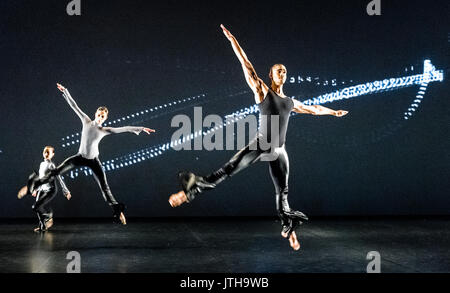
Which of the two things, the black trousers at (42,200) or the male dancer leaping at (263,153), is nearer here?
the male dancer leaping at (263,153)

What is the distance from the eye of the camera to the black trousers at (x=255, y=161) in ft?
14.7

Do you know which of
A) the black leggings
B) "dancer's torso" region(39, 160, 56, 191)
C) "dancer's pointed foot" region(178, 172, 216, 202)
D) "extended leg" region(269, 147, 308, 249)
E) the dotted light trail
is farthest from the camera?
the dotted light trail

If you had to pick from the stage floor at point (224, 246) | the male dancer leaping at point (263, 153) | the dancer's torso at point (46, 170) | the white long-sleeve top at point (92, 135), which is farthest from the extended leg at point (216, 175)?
the dancer's torso at point (46, 170)

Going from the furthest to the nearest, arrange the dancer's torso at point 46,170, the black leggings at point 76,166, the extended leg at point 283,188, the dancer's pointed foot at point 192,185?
the dancer's torso at point 46,170 < the black leggings at point 76,166 < the extended leg at point 283,188 < the dancer's pointed foot at point 192,185

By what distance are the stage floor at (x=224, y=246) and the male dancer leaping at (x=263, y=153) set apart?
1.84 ft

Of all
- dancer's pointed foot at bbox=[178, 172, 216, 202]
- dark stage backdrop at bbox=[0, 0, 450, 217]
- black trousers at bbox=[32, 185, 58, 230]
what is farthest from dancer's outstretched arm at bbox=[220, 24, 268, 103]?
dark stage backdrop at bbox=[0, 0, 450, 217]

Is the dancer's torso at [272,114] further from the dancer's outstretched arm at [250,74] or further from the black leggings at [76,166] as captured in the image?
the black leggings at [76,166]

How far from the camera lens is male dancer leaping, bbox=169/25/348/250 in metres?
4.45

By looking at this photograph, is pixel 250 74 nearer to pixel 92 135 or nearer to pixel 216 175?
pixel 216 175

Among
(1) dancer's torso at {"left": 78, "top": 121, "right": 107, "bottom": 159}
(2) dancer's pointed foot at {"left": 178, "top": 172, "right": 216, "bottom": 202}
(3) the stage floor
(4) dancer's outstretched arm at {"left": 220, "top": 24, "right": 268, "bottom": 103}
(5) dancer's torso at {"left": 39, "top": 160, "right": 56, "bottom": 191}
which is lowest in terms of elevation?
(3) the stage floor

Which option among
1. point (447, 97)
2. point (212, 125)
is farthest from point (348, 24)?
point (212, 125)

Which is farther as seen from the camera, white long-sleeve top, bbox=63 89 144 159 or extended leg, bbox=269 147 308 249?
white long-sleeve top, bbox=63 89 144 159

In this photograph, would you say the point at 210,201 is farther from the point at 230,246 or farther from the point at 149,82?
the point at 230,246

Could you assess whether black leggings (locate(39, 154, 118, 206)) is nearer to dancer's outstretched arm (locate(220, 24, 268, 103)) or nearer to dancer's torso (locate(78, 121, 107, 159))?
dancer's torso (locate(78, 121, 107, 159))
